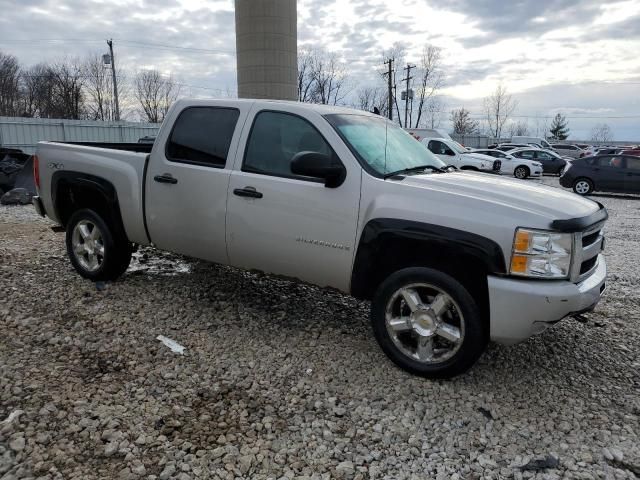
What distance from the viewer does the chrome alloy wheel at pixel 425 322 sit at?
3.50 metres

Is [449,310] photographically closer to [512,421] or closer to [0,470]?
[512,421]

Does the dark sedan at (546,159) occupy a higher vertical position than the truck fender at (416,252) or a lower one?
lower

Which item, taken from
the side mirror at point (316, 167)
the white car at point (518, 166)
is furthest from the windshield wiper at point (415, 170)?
the white car at point (518, 166)

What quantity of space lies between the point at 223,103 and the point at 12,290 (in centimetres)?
292

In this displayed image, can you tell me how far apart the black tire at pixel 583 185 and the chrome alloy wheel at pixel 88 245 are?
17.1 m

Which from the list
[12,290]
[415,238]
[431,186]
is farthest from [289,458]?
[12,290]

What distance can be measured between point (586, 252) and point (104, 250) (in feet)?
14.3

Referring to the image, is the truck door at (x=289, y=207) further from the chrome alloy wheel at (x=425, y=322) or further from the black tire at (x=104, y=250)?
the black tire at (x=104, y=250)

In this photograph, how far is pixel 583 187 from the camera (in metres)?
18.1

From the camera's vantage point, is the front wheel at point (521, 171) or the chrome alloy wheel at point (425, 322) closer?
the chrome alloy wheel at point (425, 322)

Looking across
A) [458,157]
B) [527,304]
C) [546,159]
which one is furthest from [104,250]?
[546,159]

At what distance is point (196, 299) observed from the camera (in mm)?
5145

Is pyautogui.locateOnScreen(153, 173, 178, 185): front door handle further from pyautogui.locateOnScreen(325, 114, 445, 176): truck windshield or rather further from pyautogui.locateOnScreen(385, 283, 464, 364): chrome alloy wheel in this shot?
pyautogui.locateOnScreen(385, 283, 464, 364): chrome alloy wheel

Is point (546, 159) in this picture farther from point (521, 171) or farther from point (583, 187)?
point (583, 187)
